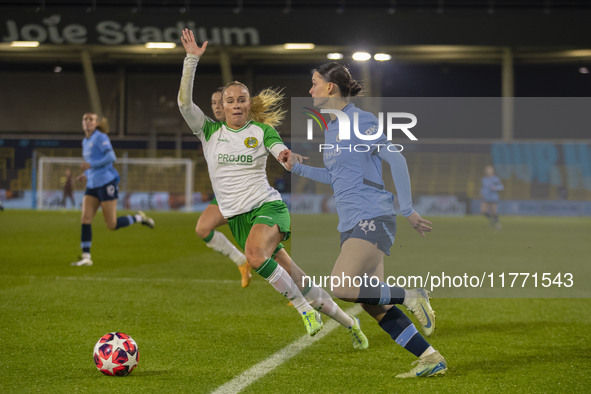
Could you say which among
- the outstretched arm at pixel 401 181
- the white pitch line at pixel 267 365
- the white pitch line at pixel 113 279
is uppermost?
the outstretched arm at pixel 401 181

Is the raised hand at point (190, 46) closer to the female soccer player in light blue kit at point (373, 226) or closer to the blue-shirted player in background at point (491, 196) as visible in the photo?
the female soccer player in light blue kit at point (373, 226)

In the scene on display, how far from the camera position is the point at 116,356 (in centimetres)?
478

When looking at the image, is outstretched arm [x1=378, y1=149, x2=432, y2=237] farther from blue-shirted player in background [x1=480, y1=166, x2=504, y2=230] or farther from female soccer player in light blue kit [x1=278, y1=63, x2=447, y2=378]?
blue-shirted player in background [x1=480, y1=166, x2=504, y2=230]

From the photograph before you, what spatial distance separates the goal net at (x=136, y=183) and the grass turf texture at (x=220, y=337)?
20979 mm

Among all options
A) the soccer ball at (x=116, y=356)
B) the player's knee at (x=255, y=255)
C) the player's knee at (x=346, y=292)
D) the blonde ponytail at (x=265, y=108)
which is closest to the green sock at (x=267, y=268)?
the player's knee at (x=255, y=255)

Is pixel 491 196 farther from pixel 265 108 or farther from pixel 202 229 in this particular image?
pixel 265 108

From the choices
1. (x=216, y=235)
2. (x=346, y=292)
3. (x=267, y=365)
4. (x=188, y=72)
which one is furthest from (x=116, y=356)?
(x=216, y=235)

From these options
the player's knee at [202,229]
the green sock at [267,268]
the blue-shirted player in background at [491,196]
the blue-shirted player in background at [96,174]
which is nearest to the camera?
the green sock at [267,268]

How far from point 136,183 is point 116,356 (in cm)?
2882

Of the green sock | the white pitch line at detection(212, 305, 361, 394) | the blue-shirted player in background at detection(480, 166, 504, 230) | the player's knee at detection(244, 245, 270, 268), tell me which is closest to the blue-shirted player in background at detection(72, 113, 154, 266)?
the white pitch line at detection(212, 305, 361, 394)

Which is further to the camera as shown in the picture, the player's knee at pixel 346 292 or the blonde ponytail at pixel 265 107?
the blonde ponytail at pixel 265 107

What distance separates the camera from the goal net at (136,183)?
32.7 m

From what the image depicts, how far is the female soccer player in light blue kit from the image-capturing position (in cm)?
467

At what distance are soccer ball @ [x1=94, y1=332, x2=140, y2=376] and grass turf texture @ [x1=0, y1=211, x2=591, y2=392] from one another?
73 mm
